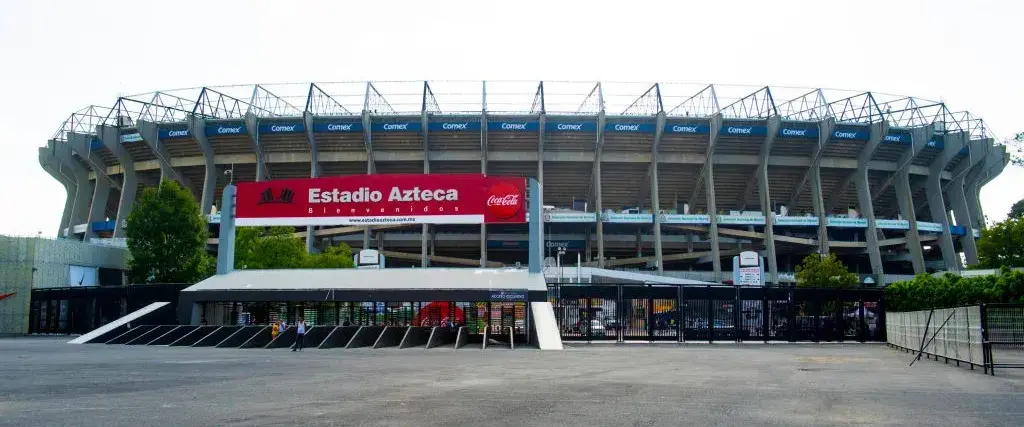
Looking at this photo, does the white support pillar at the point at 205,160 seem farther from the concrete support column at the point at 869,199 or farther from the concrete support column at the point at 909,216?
the concrete support column at the point at 909,216

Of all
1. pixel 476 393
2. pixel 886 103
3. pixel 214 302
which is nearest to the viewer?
pixel 476 393

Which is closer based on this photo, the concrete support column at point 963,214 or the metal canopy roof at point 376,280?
the metal canopy roof at point 376,280

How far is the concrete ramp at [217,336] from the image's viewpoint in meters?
31.8

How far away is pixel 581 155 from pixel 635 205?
12809mm

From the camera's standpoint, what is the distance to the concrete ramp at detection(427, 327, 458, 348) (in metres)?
30.9

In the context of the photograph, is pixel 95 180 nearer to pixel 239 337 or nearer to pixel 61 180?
pixel 61 180

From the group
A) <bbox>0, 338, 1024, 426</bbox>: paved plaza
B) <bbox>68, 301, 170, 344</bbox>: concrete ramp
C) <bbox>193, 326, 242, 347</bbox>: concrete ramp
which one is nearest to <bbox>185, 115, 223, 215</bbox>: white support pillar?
<bbox>68, 301, 170, 344</bbox>: concrete ramp

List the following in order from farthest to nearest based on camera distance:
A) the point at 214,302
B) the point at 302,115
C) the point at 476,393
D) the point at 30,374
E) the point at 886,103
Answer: the point at 886,103, the point at 302,115, the point at 214,302, the point at 30,374, the point at 476,393

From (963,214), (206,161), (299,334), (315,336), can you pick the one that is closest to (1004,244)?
(963,214)

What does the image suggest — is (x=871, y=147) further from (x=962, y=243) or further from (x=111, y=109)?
(x=111, y=109)

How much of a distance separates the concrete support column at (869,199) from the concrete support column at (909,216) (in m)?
3.10

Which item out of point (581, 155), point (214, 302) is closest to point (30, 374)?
point (214, 302)

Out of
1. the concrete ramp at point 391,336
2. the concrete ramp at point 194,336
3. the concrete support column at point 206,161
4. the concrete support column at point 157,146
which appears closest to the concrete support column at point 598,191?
the concrete support column at point 206,161

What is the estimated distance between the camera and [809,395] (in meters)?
13.6
